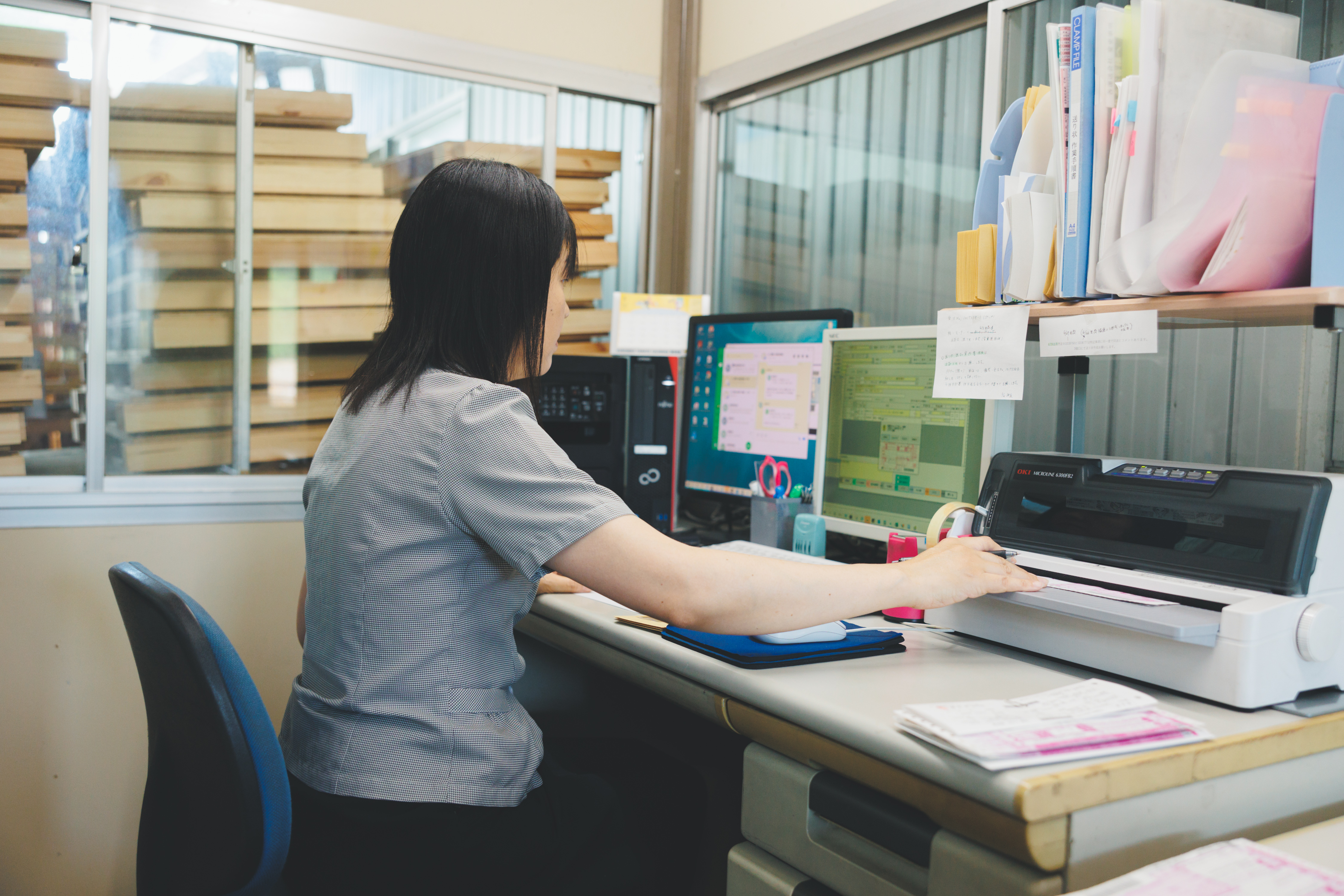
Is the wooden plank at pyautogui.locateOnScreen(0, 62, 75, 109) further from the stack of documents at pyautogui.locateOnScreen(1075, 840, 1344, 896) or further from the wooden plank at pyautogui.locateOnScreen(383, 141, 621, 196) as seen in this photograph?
the stack of documents at pyautogui.locateOnScreen(1075, 840, 1344, 896)

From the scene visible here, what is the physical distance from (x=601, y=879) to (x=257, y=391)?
1.56m

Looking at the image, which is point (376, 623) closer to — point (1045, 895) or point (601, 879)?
point (601, 879)

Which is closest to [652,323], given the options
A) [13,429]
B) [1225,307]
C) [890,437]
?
[890,437]

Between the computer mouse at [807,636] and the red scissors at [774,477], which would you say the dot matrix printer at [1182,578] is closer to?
the computer mouse at [807,636]

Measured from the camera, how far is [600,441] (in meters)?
2.16

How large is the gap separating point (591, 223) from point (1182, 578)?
6.06 feet

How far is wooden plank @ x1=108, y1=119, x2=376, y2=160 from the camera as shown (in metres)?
2.04

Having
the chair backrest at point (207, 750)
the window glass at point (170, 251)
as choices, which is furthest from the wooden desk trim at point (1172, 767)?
the window glass at point (170, 251)

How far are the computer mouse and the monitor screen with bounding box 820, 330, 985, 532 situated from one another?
497mm

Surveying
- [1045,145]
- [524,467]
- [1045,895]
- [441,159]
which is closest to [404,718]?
[524,467]

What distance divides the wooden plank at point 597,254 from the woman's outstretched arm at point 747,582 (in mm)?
1604

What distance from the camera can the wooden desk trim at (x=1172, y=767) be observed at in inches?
29.8

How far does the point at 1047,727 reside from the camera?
2.76 ft

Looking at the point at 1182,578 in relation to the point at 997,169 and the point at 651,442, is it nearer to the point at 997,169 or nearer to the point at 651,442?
the point at 997,169
